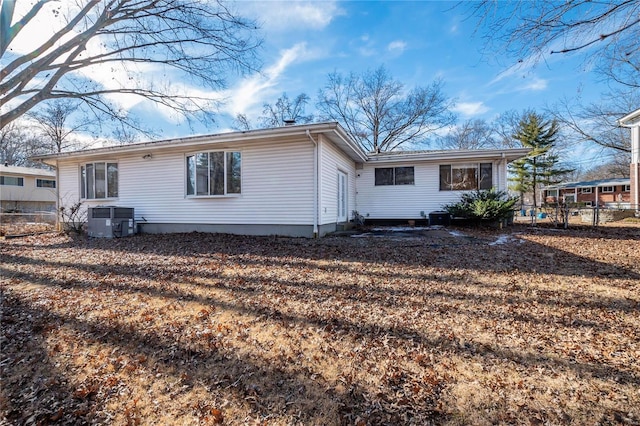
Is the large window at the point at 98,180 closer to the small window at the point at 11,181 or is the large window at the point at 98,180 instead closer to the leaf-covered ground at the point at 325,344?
the leaf-covered ground at the point at 325,344

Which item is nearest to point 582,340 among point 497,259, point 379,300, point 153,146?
point 379,300

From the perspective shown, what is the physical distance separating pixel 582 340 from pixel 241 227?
7584 millimetres

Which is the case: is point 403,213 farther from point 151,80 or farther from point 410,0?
point 151,80

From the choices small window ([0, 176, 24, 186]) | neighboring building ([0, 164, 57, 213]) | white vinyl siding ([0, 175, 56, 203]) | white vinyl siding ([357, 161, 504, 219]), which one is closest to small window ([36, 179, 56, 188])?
neighboring building ([0, 164, 57, 213])

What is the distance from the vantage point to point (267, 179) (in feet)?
27.0

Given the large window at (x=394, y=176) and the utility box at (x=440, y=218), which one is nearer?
the utility box at (x=440, y=218)

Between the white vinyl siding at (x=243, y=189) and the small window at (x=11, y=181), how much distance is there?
2262cm

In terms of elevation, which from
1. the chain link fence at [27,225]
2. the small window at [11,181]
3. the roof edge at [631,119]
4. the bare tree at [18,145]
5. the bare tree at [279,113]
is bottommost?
the chain link fence at [27,225]

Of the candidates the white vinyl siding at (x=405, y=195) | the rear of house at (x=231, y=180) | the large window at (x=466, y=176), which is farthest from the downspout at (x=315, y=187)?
the large window at (x=466, y=176)

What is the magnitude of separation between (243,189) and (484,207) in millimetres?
7700

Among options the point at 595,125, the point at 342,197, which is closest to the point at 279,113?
the point at 342,197

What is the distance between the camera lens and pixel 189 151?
29.4 feet

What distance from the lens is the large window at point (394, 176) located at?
39.7 feet

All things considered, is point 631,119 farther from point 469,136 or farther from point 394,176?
point 469,136
